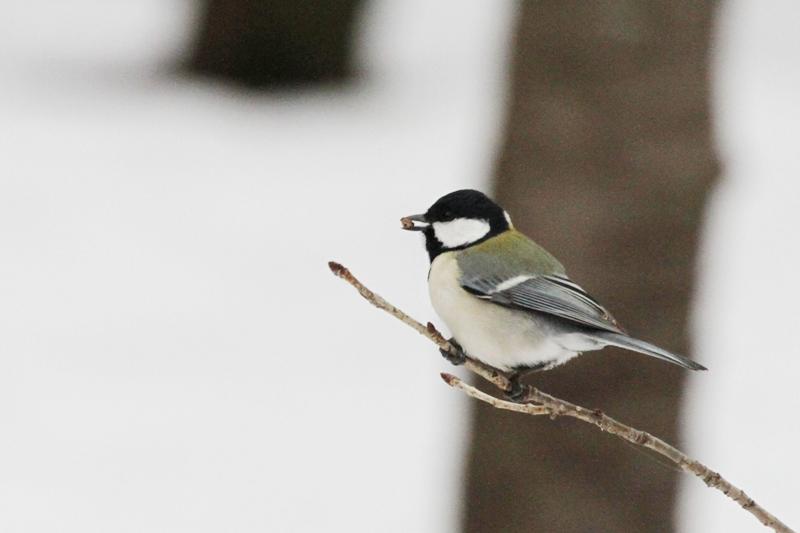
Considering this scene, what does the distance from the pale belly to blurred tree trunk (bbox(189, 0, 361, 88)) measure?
19.7ft

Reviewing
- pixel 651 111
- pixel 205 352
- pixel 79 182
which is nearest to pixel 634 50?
pixel 651 111

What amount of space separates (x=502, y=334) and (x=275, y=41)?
620 centimetres

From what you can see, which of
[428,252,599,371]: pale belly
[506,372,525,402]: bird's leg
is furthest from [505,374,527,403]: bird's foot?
[428,252,599,371]: pale belly

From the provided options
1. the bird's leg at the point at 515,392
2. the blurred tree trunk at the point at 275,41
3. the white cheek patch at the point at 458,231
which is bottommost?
the blurred tree trunk at the point at 275,41

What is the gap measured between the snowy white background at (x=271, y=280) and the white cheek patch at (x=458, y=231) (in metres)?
1.53

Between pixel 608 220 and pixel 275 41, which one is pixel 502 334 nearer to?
pixel 608 220

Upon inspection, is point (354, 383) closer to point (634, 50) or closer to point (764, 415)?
point (764, 415)

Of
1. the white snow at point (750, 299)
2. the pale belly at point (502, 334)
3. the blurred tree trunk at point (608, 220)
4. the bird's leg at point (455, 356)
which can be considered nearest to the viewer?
the bird's leg at point (455, 356)

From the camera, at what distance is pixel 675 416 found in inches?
144

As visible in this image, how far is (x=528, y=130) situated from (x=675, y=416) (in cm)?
101

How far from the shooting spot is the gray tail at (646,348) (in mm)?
1538

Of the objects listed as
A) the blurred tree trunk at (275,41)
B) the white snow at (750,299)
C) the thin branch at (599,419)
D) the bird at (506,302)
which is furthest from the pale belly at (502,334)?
the blurred tree trunk at (275,41)

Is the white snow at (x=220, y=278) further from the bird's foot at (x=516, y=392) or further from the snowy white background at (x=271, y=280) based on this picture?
the bird's foot at (x=516, y=392)

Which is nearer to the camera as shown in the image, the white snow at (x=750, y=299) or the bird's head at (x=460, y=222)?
the bird's head at (x=460, y=222)
